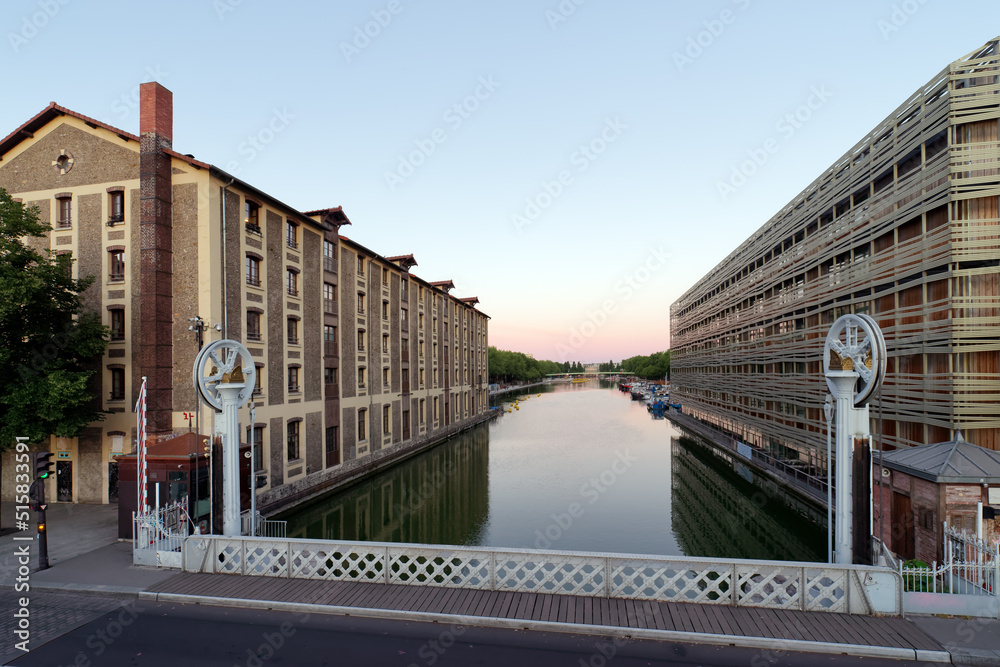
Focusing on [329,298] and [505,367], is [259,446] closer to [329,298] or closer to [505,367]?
[329,298]

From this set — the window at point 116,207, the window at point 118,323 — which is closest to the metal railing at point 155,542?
the window at point 118,323

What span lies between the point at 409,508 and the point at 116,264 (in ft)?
60.7

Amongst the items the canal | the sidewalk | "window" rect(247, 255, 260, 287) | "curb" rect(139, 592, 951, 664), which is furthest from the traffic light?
"window" rect(247, 255, 260, 287)

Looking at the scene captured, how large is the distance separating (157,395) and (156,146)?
1072 centimetres

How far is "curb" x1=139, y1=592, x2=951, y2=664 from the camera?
820cm

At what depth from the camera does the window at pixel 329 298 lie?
2911cm

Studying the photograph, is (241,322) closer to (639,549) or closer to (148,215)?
(148,215)

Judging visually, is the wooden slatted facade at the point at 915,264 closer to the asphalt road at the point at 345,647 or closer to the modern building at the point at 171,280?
the asphalt road at the point at 345,647

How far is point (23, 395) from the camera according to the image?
17.5 m

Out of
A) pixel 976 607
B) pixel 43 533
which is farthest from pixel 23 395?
pixel 976 607

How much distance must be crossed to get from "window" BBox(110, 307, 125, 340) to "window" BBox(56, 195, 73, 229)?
15.9 ft

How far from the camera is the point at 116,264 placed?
2186 cm

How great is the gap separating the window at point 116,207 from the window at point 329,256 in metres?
9.92

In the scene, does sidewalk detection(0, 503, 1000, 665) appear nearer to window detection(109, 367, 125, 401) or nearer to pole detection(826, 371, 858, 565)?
pole detection(826, 371, 858, 565)
